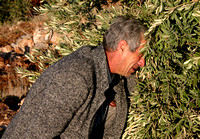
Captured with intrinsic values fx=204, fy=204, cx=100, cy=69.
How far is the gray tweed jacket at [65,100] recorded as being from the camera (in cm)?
181

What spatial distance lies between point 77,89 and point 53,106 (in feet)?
0.85

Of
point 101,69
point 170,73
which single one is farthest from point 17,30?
point 170,73

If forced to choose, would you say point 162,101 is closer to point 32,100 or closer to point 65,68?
point 65,68

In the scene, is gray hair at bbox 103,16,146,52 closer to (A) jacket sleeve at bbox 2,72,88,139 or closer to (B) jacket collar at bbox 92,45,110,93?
(B) jacket collar at bbox 92,45,110,93

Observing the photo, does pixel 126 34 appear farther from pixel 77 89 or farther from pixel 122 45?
pixel 77 89

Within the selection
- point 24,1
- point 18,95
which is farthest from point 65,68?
point 24,1

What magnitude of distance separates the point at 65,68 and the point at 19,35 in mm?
9956

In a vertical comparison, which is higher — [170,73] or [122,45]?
[122,45]

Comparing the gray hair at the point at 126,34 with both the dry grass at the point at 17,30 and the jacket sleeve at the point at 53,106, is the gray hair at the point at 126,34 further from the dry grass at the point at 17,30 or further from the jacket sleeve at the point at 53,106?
the dry grass at the point at 17,30

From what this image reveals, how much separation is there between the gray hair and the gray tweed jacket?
0.20m

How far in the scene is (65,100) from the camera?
71.7 inches

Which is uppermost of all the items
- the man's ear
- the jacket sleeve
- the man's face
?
the man's ear

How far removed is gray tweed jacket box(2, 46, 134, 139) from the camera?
1.81 meters

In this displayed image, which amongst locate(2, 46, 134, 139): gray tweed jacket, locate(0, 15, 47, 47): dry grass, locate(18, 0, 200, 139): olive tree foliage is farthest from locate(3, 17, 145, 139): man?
locate(0, 15, 47, 47): dry grass
